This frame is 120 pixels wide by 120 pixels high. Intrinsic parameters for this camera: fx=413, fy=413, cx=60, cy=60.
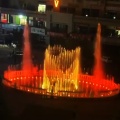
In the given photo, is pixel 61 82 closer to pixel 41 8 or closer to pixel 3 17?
pixel 41 8

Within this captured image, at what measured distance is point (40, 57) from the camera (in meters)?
46.7

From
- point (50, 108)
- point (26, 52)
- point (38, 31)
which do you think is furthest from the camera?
point (38, 31)

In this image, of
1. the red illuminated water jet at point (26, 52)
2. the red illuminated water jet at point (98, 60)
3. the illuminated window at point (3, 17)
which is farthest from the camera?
the illuminated window at point (3, 17)

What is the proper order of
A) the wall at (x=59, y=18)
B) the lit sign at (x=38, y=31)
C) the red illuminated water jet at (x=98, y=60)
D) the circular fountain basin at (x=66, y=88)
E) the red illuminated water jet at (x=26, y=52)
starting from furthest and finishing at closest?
the lit sign at (x=38, y=31), the wall at (x=59, y=18), the red illuminated water jet at (x=26, y=52), the red illuminated water jet at (x=98, y=60), the circular fountain basin at (x=66, y=88)

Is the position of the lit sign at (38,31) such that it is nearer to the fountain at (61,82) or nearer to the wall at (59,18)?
the wall at (59,18)

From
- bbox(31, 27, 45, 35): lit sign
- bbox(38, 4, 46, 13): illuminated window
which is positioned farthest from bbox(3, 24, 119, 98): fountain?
bbox(38, 4, 46, 13): illuminated window

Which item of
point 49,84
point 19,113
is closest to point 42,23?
point 49,84

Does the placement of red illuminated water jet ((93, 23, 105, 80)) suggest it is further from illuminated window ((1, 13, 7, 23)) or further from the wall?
illuminated window ((1, 13, 7, 23))

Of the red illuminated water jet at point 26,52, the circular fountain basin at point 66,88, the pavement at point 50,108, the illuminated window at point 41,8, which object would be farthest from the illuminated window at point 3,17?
the pavement at point 50,108

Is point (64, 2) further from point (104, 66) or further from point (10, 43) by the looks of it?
point (104, 66)

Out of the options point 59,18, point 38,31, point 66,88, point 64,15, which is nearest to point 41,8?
point 38,31

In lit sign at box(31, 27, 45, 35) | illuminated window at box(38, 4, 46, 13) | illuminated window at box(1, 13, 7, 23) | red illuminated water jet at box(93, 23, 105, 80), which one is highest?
illuminated window at box(38, 4, 46, 13)

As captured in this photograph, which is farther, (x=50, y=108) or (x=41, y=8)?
(x=41, y=8)

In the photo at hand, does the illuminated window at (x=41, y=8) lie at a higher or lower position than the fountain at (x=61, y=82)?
higher
